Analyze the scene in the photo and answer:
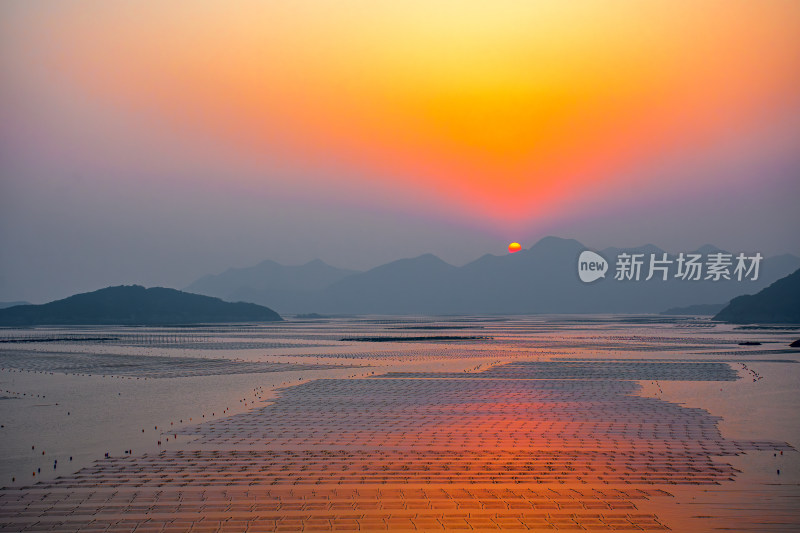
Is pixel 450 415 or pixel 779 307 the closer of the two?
pixel 450 415

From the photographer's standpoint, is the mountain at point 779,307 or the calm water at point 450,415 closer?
the calm water at point 450,415

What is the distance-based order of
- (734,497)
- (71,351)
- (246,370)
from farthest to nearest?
(71,351)
(246,370)
(734,497)

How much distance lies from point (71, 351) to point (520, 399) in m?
63.4

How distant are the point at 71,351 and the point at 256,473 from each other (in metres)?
71.7

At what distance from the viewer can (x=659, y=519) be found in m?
18.0

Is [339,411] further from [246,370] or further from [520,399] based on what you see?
[246,370]

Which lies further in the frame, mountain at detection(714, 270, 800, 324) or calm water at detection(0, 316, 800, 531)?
mountain at detection(714, 270, 800, 324)

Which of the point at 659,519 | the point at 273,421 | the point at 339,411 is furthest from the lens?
the point at 339,411

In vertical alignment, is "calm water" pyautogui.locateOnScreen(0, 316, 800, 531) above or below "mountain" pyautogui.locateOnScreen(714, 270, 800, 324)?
below

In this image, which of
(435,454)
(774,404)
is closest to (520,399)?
(774,404)

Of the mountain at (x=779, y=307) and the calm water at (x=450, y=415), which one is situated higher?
the mountain at (x=779, y=307)

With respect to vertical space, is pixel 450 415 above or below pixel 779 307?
below

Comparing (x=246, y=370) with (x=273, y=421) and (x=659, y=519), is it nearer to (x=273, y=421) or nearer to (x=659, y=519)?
(x=273, y=421)

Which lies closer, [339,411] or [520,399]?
[339,411]
